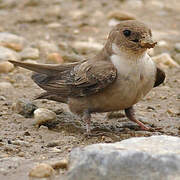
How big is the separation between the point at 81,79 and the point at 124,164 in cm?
183

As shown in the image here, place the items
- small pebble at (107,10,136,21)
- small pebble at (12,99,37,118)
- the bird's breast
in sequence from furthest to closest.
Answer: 1. small pebble at (107,10,136,21)
2. small pebble at (12,99,37,118)
3. the bird's breast

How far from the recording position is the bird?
4801 millimetres

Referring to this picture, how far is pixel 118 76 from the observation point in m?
4.80

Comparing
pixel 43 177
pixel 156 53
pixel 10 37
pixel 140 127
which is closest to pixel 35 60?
pixel 10 37

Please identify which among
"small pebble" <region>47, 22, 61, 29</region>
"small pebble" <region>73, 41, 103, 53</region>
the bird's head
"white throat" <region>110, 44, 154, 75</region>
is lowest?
"small pebble" <region>47, 22, 61, 29</region>

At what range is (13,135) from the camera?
4965 millimetres

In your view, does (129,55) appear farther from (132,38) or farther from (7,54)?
(7,54)

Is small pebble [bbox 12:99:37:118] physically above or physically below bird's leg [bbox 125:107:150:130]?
below

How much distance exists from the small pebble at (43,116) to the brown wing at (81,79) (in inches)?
8.3

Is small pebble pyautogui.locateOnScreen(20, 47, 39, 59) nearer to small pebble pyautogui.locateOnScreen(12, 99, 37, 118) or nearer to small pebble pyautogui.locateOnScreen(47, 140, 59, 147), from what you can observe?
small pebble pyautogui.locateOnScreen(12, 99, 37, 118)

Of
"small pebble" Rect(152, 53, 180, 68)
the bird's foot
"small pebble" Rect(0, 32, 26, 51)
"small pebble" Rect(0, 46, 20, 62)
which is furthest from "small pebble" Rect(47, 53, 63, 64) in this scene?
the bird's foot

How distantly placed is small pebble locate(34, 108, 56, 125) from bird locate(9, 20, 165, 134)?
215 mm

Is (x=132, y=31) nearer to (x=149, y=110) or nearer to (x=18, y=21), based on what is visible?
(x=149, y=110)

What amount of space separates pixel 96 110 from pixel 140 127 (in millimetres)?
515
